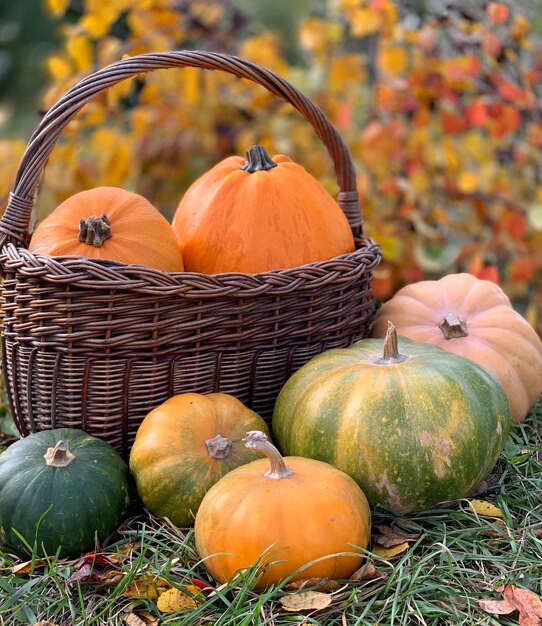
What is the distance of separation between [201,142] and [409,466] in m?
3.37

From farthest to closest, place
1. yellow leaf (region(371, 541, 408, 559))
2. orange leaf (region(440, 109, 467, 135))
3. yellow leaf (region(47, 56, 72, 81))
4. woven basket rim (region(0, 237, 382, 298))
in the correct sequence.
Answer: orange leaf (region(440, 109, 467, 135)) → yellow leaf (region(47, 56, 72, 81)) → woven basket rim (region(0, 237, 382, 298)) → yellow leaf (region(371, 541, 408, 559))

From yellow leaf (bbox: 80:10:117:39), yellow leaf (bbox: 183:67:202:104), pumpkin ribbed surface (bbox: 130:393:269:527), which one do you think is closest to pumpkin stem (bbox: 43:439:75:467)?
pumpkin ribbed surface (bbox: 130:393:269:527)

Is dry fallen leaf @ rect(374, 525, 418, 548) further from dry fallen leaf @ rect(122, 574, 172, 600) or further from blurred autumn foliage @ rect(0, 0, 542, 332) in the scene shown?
blurred autumn foliage @ rect(0, 0, 542, 332)

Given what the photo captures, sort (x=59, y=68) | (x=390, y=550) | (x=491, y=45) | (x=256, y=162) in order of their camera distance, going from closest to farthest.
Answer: (x=390, y=550), (x=256, y=162), (x=59, y=68), (x=491, y=45)

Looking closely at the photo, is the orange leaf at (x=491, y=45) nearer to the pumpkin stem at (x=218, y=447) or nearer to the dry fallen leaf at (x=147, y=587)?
the pumpkin stem at (x=218, y=447)

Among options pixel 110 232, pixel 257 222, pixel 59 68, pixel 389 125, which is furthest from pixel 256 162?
pixel 389 125

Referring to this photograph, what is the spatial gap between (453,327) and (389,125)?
2089 mm

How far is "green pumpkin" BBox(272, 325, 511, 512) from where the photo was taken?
183cm

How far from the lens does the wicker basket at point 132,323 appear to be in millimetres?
2000

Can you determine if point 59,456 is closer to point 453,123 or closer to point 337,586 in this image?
point 337,586

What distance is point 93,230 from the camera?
2.12m

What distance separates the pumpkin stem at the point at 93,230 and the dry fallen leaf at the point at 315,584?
3.41 feet

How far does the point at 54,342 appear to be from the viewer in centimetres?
206

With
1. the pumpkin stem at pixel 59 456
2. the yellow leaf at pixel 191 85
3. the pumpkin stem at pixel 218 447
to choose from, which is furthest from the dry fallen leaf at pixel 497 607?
the yellow leaf at pixel 191 85
